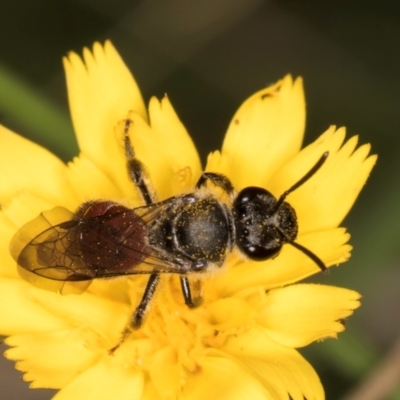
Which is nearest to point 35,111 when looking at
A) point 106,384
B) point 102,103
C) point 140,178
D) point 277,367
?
point 102,103

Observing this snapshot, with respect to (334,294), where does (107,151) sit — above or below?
below

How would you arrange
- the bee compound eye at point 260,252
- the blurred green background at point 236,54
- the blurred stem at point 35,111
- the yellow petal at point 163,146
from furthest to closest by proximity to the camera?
the blurred green background at point 236,54 → the blurred stem at point 35,111 → the yellow petal at point 163,146 → the bee compound eye at point 260,252

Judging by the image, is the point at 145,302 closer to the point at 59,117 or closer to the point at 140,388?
the point at 140,388

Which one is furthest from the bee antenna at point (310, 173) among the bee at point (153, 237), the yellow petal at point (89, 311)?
the yellow petal at point (89, 311)

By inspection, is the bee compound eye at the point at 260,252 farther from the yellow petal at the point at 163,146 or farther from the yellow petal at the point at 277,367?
the yellow petal at the point at 163,146

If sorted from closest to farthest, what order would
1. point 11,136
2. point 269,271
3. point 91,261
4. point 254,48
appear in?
point 91,261, point 269,271, point 11,136, point 254,48

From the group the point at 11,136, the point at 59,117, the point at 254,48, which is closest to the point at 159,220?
the point at 11,136
